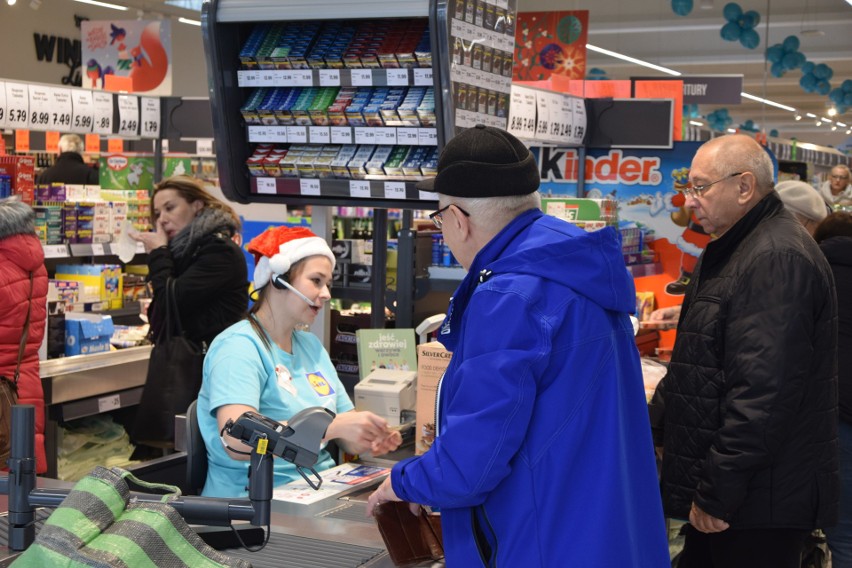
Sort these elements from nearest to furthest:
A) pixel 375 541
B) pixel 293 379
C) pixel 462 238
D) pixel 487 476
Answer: pixel 487 476 < pixel 462 238 < pixel 375 541 < pixel 293 379

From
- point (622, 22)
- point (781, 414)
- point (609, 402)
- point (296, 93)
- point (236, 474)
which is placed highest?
point (622, 22)

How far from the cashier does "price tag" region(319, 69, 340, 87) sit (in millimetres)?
622

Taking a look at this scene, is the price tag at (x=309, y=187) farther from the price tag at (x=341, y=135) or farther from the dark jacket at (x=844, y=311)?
the dark jacket at (x=844, y=311)

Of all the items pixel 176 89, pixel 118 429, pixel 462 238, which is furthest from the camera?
pixel 176 89

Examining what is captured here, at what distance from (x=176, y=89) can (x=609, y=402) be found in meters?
19.1

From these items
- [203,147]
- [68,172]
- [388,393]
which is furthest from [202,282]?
[203,147]

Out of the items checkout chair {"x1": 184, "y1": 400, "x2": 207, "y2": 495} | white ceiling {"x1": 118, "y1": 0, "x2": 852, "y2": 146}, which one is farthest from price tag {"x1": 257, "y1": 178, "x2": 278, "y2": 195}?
white ceiling {"x1": 118, "y1": 0, "x2": 852, "y2": 146}

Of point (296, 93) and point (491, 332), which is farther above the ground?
point (296, 93)

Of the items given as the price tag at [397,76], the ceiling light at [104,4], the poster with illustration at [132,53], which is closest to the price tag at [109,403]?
the price tag at [397,76]

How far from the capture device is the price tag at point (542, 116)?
5273mm

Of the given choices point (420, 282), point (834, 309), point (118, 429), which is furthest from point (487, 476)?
point (118, 429)

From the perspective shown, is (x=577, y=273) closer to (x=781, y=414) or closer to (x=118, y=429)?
(x=781, y=414)

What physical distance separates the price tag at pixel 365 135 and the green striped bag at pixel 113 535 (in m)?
2.17

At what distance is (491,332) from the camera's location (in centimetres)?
181
